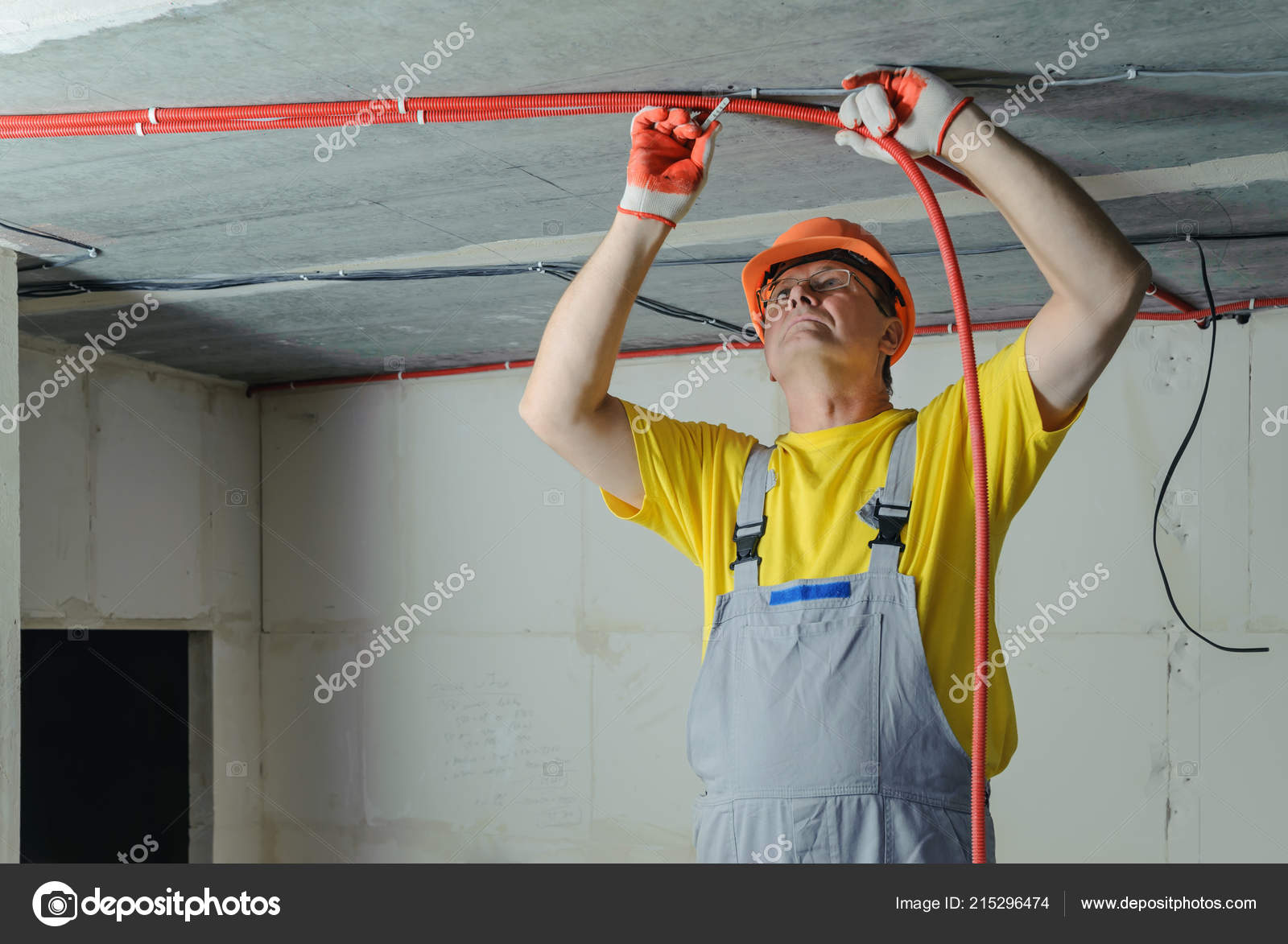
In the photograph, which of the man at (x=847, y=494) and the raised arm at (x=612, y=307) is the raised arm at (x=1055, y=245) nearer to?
the man at (x=847, y=494)

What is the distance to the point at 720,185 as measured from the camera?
248cm

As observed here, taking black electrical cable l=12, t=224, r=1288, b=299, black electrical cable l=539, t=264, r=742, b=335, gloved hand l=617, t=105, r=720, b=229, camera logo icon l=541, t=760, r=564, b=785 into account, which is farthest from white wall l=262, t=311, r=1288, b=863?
gloved hand l=617, t=105, r=720, b=229

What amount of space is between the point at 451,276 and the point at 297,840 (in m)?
2.57

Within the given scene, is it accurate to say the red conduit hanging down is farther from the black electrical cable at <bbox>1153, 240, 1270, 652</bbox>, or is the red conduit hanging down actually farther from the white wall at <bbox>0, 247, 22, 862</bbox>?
the black electrical cable at <bbox>1153, 240, 1270, 652</bbox>

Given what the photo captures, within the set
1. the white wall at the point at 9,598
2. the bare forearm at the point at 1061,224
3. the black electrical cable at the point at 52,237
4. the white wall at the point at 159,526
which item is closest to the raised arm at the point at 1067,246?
the bare forearm at the point at 1061,224

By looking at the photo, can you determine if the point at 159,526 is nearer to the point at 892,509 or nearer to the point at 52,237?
the point at 52,237

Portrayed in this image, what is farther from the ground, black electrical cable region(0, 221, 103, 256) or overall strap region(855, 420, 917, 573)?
black electrical cable region(0, 221, 103, 256)

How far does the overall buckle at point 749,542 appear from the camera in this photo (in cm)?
187

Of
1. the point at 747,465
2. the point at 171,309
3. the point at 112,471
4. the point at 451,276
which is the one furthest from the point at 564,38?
the point at 112,471

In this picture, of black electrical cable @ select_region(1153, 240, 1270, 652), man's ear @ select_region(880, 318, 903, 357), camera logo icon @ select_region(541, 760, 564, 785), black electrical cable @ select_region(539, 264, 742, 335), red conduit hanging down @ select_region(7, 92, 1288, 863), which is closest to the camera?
red conduit hanging down @ select_region(7, 92, 1288, 863)

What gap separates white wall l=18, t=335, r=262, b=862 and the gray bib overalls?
2.91 m

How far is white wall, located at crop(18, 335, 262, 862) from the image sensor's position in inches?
154

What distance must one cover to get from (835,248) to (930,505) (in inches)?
23.6
